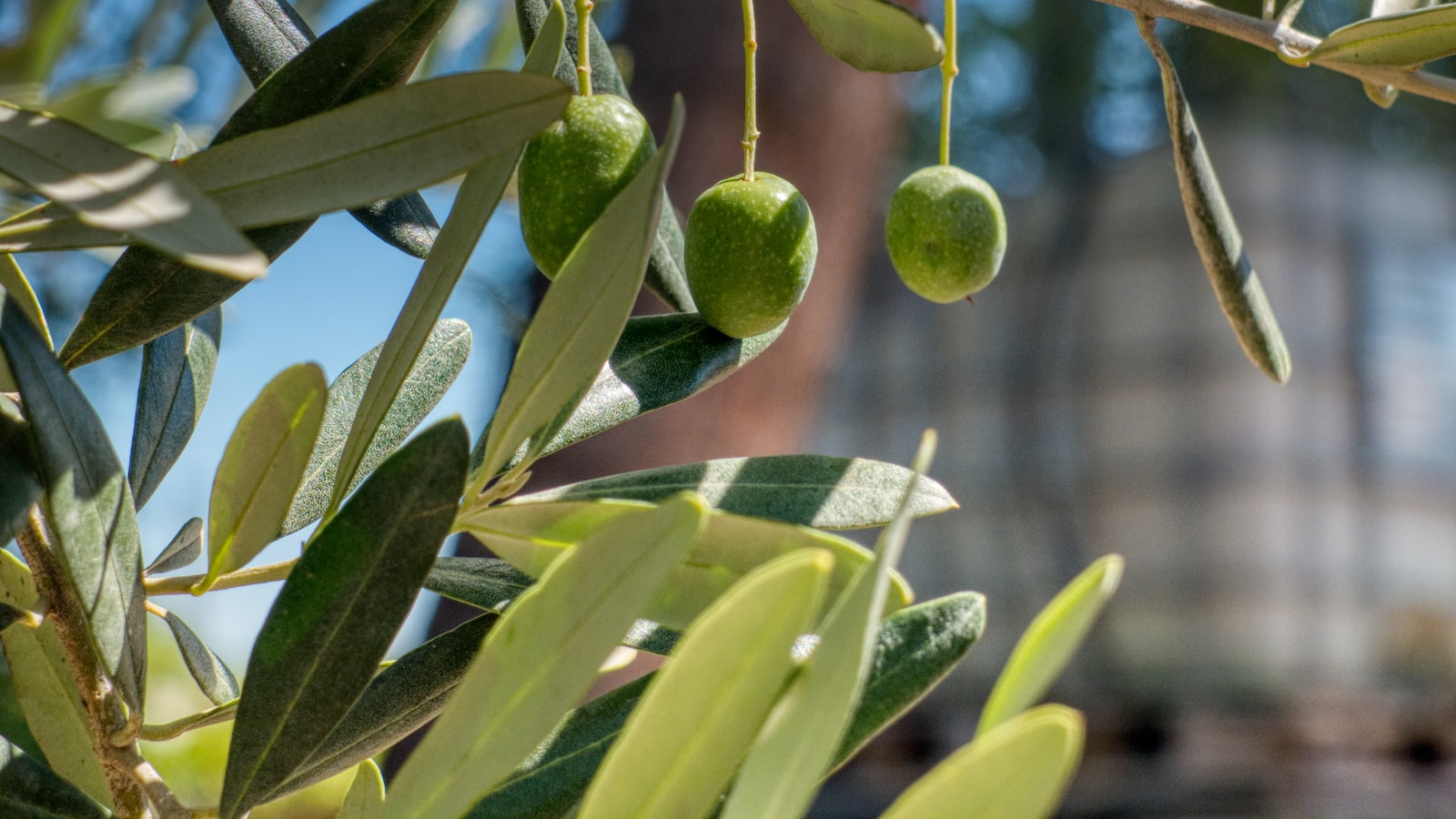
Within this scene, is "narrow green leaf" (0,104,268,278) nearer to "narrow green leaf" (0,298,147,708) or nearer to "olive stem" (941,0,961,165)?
"narrow green leaf" (0,298,147,708)

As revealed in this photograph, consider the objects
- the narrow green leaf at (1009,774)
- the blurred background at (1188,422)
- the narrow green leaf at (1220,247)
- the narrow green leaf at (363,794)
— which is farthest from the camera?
the blurred background at (1188,422)

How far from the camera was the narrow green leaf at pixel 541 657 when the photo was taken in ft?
0.65

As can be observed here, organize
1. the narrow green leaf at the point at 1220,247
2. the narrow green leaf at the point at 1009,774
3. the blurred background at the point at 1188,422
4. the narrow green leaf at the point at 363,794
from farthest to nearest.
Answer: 1. the blurred background at the point at 1188,422
2. the narrow green leaf at the point at 1220,247
3. the narrow green leaf at the point at 363,794
4. the narrow green leaf at the point at 1009,774

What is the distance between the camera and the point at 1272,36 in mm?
366

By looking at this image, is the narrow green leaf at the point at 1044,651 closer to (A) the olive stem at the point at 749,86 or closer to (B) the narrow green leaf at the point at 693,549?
(B) the narrow green leaf at the point at 693,549

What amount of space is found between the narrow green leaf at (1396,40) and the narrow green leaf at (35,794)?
15.5 inches

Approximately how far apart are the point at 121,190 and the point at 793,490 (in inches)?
6.4

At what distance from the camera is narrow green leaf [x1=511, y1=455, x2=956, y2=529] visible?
0.95 feet

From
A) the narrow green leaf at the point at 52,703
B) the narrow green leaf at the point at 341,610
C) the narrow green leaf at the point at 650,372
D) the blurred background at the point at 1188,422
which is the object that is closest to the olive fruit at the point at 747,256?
the narrow green leaf at the point at 650,372

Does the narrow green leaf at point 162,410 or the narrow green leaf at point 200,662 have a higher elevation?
the narrow green leaf at point 162,410

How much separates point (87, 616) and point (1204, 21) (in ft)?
1.07

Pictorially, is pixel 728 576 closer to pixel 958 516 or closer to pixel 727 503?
pixel 727 503

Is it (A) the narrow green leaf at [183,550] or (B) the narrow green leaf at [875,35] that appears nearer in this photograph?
(B) the narrow green leaf at [875,35]

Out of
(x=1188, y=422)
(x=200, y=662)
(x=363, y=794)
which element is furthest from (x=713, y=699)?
(x=1188, y=422)
